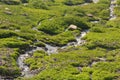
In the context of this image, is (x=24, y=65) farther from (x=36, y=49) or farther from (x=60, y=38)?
(x=60, y=38)

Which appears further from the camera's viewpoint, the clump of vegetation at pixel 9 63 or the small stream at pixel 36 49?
the small stream at pixel 36 49

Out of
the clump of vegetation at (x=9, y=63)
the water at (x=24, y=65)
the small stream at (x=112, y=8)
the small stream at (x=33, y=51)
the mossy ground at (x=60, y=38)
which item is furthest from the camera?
the small stream at (x=112, y=8)

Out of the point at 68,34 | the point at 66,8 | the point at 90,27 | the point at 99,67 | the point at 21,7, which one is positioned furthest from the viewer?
the point at 66,8

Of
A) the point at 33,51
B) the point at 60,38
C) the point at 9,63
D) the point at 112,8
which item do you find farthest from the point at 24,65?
the point at 112,8

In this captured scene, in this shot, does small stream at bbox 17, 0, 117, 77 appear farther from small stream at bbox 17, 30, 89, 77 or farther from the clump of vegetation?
the clump of vegetation

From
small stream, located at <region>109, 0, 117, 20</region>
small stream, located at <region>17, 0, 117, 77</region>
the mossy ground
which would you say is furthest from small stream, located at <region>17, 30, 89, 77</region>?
small stream, located at <region>109, 0, 117, 20</region>

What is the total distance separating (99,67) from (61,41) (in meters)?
21.9

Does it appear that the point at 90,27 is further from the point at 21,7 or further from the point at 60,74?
the point at 60,74

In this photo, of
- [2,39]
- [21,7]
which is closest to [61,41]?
[2,39]

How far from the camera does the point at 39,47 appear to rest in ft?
278

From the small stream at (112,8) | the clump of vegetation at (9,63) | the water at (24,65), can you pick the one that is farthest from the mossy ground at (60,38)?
the small stream at (112,8)

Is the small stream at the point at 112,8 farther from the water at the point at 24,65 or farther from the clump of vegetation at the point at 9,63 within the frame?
the clump of vegetation at the point at 9,63

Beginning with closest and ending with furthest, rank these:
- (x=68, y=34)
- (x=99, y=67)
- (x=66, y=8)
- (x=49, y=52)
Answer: (x=99, y=67) < (x=49, y=52) < (x=68, y=34) < (x=66, y=8)

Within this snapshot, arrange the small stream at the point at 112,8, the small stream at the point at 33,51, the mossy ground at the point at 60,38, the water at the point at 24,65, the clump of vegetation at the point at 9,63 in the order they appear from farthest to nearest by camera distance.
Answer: the small stream at the point at 112,8
the mossy ground at the point at 60,38
the small stream at the point at 33,51
the water at the point at 24,65
the clump of vegetation at the point at 9,63
